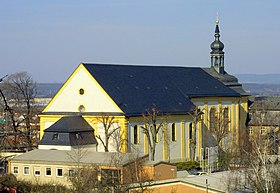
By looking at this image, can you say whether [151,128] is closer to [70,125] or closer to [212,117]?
[70,125]

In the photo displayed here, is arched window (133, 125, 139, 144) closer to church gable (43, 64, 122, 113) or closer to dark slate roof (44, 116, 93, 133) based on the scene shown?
church gable (43, 64, 122, 113)

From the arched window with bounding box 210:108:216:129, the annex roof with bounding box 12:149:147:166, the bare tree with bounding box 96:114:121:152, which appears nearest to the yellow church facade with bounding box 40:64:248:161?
the bare tree with bounding box 96:114:121:152

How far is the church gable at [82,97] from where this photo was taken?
50.5 meters

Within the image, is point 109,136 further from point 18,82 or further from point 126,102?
point 18,82

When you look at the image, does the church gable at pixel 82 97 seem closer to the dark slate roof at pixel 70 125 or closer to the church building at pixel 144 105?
the church building at pixel 144 105

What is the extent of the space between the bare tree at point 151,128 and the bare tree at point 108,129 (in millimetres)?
2381

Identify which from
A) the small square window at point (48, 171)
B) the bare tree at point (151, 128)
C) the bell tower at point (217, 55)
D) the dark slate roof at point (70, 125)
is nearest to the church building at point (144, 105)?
the bare tree at point (151, 128)

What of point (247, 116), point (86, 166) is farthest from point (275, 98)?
point (86, 166)

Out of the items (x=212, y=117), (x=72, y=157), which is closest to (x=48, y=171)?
(x=72, y=157)

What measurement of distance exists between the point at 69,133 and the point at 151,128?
6.77 metres

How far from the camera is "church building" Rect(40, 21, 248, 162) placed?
165ft

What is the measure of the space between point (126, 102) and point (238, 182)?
1951cm

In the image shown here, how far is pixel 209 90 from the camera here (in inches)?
2446

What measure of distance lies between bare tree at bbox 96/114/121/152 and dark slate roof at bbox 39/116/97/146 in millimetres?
759
